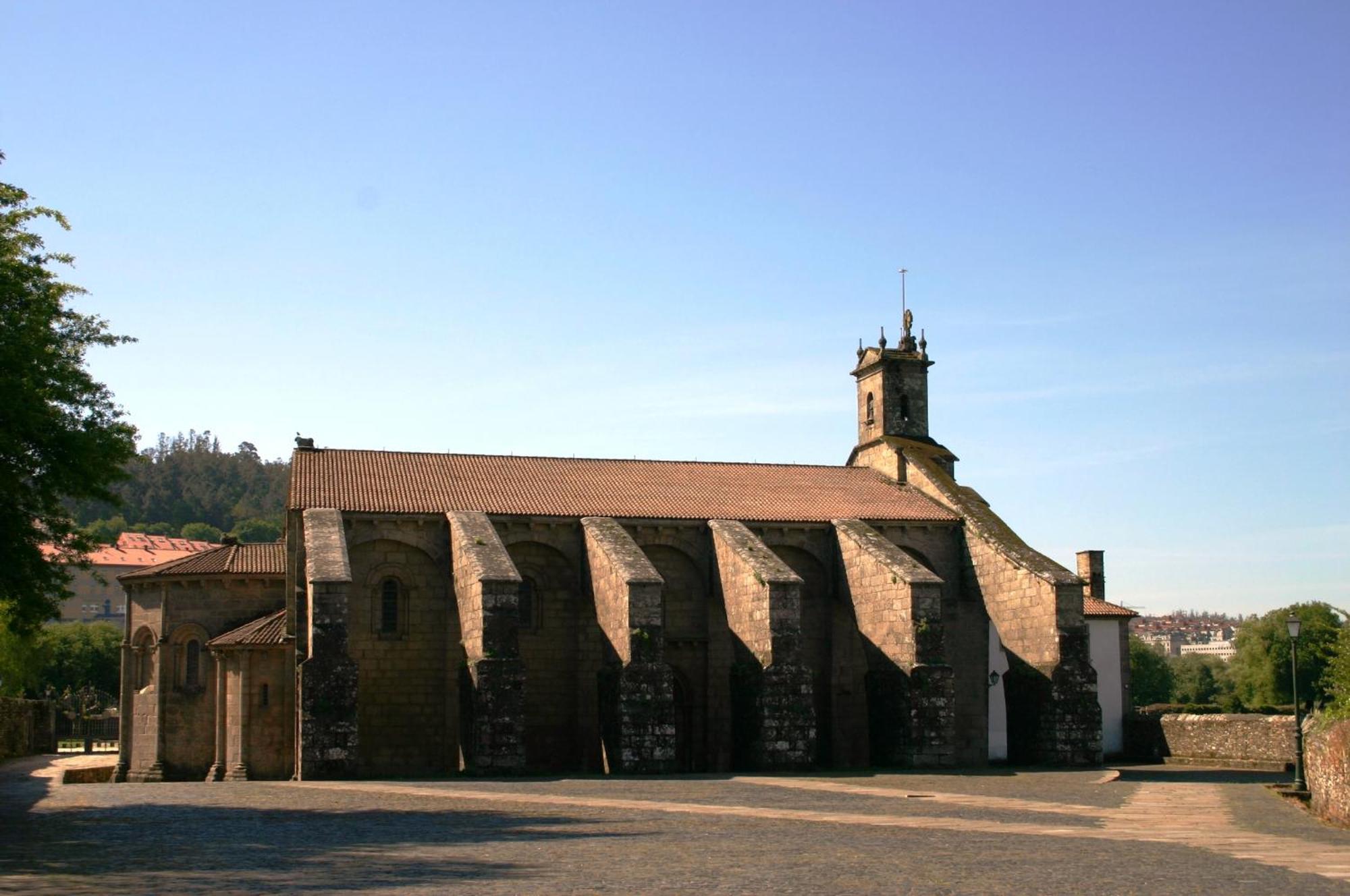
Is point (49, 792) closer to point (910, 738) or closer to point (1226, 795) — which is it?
point (910, 738)

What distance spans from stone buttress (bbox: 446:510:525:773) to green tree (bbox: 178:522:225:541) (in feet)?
490

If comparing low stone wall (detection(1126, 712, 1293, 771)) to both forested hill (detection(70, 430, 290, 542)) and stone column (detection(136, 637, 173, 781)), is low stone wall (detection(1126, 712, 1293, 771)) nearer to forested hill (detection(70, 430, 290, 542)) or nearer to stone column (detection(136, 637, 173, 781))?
stone column (detection(136, 637, 173, 781))

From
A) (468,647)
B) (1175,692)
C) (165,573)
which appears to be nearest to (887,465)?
(468,647)

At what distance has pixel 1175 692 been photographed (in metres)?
112

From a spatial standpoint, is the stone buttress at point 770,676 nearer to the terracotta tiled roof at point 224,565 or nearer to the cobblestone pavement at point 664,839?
the cobblestone pavement at point 664,839

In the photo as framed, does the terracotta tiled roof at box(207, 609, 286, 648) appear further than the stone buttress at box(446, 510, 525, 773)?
Yes

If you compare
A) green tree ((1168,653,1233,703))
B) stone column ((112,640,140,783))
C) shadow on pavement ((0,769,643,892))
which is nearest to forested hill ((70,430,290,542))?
green tree ((1168,653,1233,703))

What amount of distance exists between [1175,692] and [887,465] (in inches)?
3110

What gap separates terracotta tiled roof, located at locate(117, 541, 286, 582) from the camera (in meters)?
36.8

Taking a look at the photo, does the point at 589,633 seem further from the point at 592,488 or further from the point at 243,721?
the point at 243,721

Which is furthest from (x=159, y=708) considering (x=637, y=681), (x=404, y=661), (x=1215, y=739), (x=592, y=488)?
(x=1215, y=739)

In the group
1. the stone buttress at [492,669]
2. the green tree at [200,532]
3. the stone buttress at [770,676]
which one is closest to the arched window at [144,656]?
the stone buttress at [492,669]

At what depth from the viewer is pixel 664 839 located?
16.7 meters

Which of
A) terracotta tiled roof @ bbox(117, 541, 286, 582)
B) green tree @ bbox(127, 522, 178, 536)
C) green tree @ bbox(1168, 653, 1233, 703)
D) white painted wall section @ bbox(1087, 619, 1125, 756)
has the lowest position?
green tree @ bbox(1168, 653, 1233, 703)
